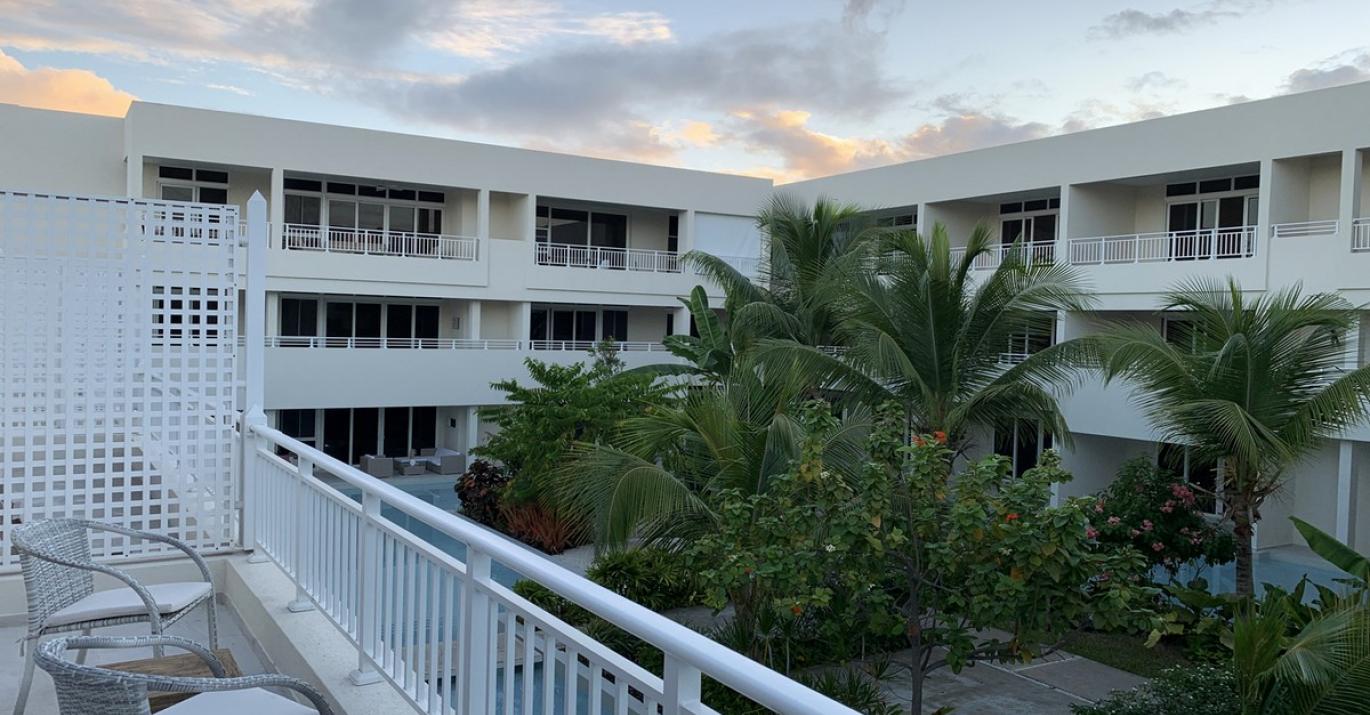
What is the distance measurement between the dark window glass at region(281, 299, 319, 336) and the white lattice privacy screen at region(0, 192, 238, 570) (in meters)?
17.8

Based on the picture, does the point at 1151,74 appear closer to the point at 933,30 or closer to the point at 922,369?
the point at 933,30

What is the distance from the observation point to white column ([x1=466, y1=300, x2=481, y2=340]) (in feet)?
79.5

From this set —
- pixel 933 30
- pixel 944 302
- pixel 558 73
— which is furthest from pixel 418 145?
pixel 944 302

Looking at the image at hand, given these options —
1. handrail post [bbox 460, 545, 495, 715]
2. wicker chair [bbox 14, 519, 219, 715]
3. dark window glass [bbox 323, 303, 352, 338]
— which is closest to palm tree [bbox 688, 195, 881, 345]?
dark window glass [bbox 323, 303, 352, 338]

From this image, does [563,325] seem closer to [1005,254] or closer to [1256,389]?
[1005,254]

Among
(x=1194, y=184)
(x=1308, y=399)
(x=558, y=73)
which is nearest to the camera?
(x=1308, y=399)

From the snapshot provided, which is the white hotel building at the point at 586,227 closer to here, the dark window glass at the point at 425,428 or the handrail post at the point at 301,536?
the dark window glass at the point at 425,428

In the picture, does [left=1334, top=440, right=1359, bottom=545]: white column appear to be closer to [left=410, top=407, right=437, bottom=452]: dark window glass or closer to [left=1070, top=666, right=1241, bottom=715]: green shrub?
[left=1070, top=666, right=1241, bottom=715]: green shrub

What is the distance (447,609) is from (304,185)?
72.6ft

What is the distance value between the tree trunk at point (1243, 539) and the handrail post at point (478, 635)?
9.75 metres

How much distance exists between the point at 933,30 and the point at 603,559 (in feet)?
41.5

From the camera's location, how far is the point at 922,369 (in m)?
12.4

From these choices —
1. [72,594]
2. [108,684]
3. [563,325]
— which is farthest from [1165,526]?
[563,325]

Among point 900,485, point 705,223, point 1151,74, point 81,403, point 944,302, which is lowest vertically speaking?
point 900,485
